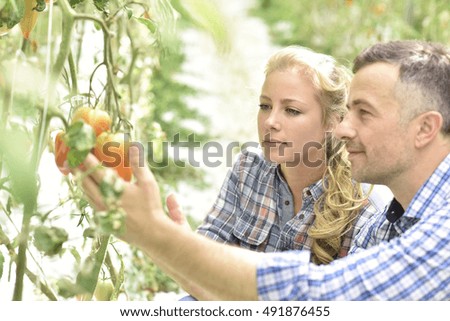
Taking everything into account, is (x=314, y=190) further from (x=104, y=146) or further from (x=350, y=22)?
(x=350, y=22)

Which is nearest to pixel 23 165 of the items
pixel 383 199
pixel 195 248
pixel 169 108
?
pixel 195 248

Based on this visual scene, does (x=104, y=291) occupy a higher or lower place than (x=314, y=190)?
lower

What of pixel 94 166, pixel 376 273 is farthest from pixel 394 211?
pixel 94 166

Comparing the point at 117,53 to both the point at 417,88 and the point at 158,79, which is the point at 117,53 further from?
the point at 158,79

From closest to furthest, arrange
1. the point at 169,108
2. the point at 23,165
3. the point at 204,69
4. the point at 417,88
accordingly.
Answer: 1. the point at 23,165
2. the point at 417,88
3. the point at 169,108
4. the point at 204,69

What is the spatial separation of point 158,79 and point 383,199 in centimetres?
370

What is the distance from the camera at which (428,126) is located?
1157mm

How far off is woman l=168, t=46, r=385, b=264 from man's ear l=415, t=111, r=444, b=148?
412 mm

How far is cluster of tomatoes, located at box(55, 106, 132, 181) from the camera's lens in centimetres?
89

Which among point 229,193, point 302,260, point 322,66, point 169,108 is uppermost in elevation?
point 322,66

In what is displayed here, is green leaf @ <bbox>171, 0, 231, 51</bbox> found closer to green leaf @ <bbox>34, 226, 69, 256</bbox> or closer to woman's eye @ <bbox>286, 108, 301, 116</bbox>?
green leaf @ <bbox>34, 226, 69, 256</bbox>

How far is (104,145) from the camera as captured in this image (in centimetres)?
89

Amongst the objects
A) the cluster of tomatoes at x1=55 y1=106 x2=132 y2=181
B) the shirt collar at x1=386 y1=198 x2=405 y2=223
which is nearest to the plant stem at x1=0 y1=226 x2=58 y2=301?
the cluster of tomatoes at x1=55 y1=106 x2=132 y2=181

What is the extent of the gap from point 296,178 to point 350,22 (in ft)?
9.68
